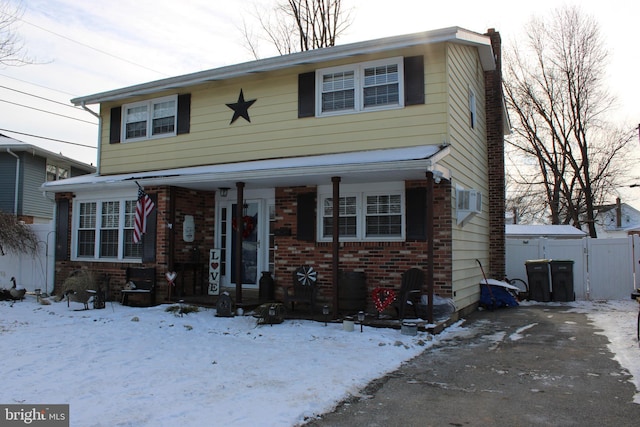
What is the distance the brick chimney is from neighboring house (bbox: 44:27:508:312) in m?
0.04

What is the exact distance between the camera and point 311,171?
866 cm

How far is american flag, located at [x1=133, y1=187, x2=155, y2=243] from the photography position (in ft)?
34.9

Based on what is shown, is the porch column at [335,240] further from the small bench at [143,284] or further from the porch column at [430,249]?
the small bench at [143,284]

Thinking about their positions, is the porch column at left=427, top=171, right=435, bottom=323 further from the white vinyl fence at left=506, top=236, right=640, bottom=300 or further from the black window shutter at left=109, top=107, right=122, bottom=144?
the black window shutter at left=109, top=107, right=122, bottom=144

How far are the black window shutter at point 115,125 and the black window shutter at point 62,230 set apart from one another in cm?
192

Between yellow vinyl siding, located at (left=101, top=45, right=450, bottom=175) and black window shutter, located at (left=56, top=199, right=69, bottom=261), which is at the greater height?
yellow vinyl siding, located at (left=101, top=45, right=450, bottom=175)

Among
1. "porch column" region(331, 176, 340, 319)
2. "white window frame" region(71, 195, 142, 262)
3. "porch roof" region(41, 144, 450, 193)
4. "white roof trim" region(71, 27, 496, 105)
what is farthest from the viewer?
"white window frame" region(71, 195, 142, 262)

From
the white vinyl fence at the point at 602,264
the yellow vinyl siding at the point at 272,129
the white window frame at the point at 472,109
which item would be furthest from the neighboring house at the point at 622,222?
the yellow vinyl siding at the point at 272,129

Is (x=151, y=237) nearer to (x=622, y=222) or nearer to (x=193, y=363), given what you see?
(x=193, y=363)

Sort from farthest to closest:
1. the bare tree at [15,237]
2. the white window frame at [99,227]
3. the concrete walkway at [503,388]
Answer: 1. the bare tree at [15,237]
2. the white window frame at [99,227]
3. the concrete walkway at [503,388]

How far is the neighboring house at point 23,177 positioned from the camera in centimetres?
2223

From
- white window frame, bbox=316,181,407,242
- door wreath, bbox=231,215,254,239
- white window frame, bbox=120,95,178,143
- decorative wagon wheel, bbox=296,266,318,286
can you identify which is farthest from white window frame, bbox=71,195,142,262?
white window frame, bbox=316,181,407,242

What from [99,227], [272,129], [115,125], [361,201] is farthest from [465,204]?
[115,125]

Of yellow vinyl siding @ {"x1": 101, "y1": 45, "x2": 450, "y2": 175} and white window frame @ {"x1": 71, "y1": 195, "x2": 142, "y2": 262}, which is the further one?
white window frame @ {"x1": 71, "y1": 195, "x2": 142, "y2": 262}
